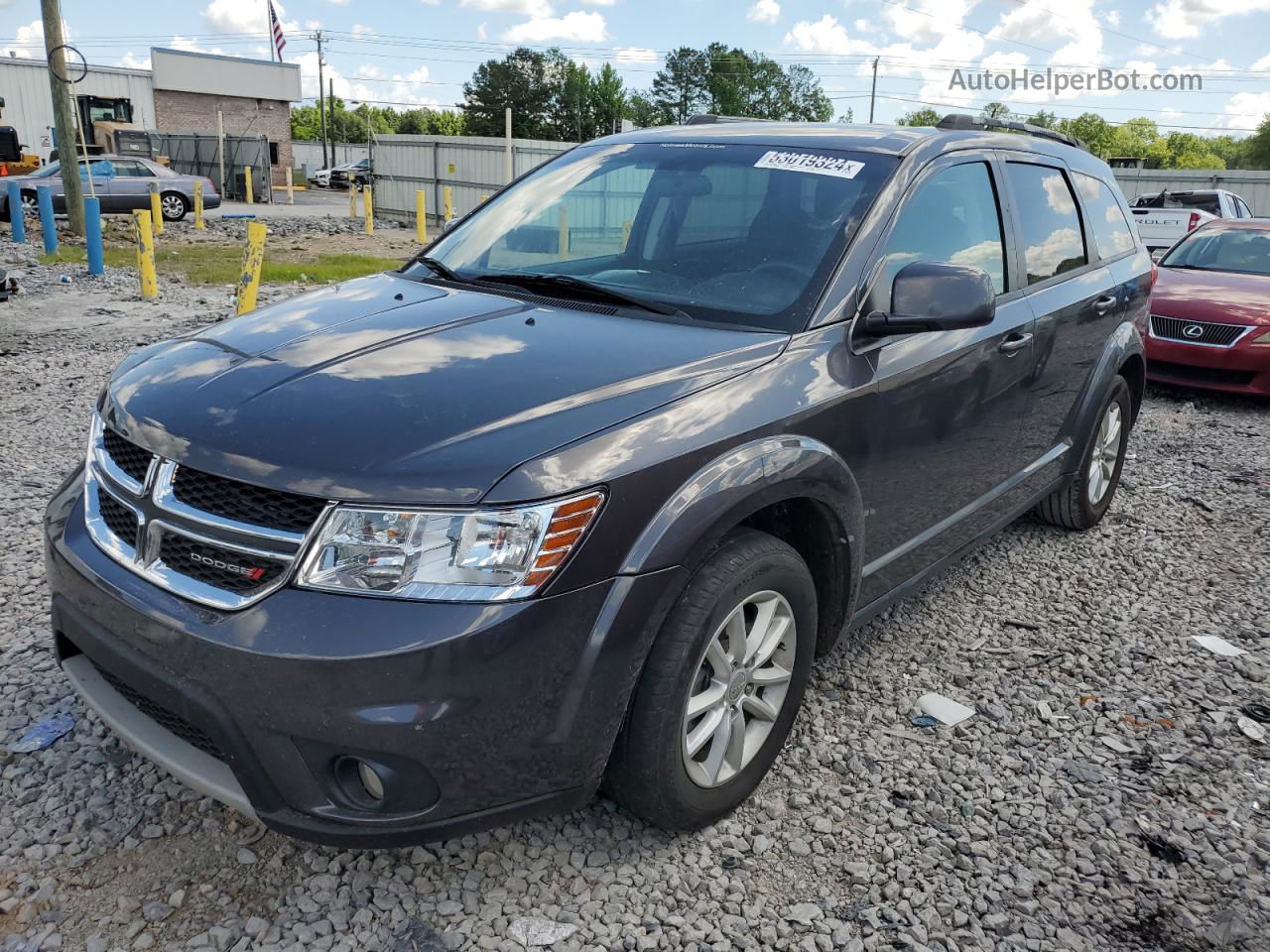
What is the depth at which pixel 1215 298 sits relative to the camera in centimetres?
842

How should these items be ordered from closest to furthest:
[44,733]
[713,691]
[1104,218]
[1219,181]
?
[713,691]
[44,733]
[1104,218]
[1219,181]

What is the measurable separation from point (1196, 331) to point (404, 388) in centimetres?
798

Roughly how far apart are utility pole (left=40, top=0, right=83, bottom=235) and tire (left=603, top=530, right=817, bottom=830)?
18572 millimetres

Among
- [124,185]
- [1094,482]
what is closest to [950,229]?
[1094,482]

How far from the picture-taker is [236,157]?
126 ft

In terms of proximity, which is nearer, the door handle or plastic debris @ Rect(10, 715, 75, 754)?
plastic debris @ Rect(10, 715, 75, 754)

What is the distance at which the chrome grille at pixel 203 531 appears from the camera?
208 cm

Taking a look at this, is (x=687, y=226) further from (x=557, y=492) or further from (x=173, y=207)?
(x=173, y=207)

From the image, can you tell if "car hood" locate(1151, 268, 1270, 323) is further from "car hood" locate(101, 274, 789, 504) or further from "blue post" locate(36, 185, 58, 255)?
"blue post" locate(36, 185, 58, 255)

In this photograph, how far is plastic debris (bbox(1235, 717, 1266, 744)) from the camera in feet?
11.0

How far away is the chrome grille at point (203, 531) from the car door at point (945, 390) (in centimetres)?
165

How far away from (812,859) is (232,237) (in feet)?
71.2

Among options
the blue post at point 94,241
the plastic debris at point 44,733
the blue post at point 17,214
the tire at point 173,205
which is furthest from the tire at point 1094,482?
the tire at point 173,205

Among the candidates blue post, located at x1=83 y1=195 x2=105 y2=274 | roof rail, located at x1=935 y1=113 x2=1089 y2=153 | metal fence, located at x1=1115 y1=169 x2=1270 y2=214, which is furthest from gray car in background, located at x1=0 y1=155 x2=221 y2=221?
metal fence, located at x1=1115 y1=169 x2=1270 y2=214
